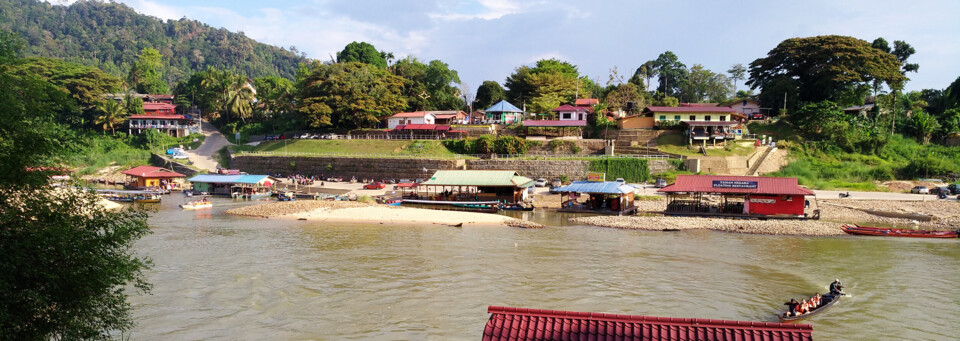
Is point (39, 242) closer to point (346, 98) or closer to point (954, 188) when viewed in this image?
point (954, 188)

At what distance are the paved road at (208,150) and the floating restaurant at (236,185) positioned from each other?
1154 centimetres

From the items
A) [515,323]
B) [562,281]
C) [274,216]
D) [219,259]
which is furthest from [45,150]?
[274,216]

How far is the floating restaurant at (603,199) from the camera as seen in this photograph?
3894 cm

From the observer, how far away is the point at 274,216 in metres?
38.6

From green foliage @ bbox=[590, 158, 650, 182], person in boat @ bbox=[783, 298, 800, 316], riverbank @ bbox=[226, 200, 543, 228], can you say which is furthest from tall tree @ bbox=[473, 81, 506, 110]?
person in boat @ bbox=[783, 298, 800, 316]

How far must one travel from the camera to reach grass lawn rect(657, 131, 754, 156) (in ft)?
174

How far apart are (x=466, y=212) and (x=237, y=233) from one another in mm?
15311

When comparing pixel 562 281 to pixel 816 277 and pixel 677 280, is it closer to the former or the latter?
pixel 677 280

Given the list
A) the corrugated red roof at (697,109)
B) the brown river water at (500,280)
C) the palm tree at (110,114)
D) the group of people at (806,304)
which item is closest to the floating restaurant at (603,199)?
the brown river water at (500,280)

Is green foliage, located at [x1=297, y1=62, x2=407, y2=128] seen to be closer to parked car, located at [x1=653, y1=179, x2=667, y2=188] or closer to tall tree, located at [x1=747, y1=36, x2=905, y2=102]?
parked car, located at [x1=653, y1=179, x2=667, y2=188]

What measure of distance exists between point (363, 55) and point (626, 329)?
8792 centimetres

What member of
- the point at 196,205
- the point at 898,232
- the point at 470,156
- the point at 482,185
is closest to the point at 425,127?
the point at 470,156

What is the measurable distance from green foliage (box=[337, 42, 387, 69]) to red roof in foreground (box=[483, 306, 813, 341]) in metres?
84.7

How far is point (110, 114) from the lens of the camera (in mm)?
72188
